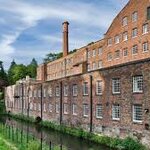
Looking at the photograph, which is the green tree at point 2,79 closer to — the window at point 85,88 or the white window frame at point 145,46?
the white window frame at point 145,46

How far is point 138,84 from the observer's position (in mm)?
33031

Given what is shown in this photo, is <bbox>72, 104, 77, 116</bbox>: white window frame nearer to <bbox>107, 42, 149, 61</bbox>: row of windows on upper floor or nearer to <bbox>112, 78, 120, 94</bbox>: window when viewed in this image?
<bbox>112, 78, 120, 94</bbox>: window

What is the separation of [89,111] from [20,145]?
16059mm

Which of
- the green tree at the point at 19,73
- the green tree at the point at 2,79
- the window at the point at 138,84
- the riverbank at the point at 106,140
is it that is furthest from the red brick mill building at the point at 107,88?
the green tree at the point at 19,73

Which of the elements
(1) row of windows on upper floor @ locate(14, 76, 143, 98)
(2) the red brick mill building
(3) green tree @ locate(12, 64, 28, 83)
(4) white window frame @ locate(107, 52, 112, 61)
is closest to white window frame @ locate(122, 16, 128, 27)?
(2) the red brick mill building

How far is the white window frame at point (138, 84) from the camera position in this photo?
3266cm

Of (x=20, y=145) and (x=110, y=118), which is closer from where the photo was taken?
(x=20, y=145)

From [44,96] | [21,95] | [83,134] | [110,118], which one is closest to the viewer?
[110,118]

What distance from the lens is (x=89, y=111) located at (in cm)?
4312

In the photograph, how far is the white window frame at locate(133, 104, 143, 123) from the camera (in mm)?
32469

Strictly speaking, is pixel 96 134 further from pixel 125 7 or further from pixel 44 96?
pixel 125 7

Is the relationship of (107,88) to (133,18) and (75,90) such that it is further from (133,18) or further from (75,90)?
(133,18)

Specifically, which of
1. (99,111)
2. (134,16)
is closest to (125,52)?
(134,16)

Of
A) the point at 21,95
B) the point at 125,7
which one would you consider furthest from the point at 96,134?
the point at 21,95
